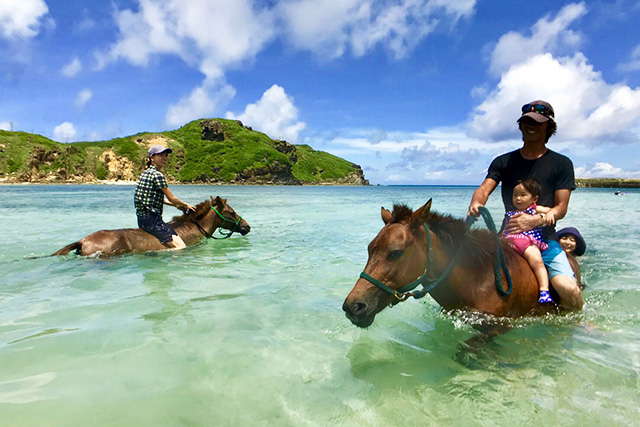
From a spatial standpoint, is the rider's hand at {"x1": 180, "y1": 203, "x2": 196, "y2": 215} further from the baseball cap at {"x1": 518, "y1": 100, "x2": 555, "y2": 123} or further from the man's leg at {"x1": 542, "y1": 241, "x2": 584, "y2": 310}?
the man's leg at {"x1": 542, "y1": 241, "x2": 584, "y2": 310}

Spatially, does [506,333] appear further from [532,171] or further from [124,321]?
[124,321]

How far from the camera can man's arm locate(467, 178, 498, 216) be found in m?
4.65

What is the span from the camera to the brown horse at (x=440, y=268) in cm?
381

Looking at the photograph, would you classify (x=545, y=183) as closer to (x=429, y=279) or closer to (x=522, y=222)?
(x=522, y=222)

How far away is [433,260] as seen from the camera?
4.10 metres

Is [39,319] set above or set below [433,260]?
below

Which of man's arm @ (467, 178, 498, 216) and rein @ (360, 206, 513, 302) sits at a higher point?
man's arm @ (467, 178, 498, 216)

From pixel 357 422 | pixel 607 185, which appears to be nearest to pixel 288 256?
pixel 357 422

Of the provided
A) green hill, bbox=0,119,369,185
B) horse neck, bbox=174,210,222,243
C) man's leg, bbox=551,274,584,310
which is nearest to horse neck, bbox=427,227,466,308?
man's leg, bbox=551,274,584,310

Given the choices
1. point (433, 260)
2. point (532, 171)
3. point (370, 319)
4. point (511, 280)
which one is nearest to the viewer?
point (370, 319)

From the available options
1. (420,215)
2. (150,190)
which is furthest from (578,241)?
(150,190)

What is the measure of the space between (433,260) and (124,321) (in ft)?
15.5

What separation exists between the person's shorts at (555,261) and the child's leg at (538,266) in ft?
0.36

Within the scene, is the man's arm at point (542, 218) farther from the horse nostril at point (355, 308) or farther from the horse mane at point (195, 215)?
the horse mane at point (195, 215)
